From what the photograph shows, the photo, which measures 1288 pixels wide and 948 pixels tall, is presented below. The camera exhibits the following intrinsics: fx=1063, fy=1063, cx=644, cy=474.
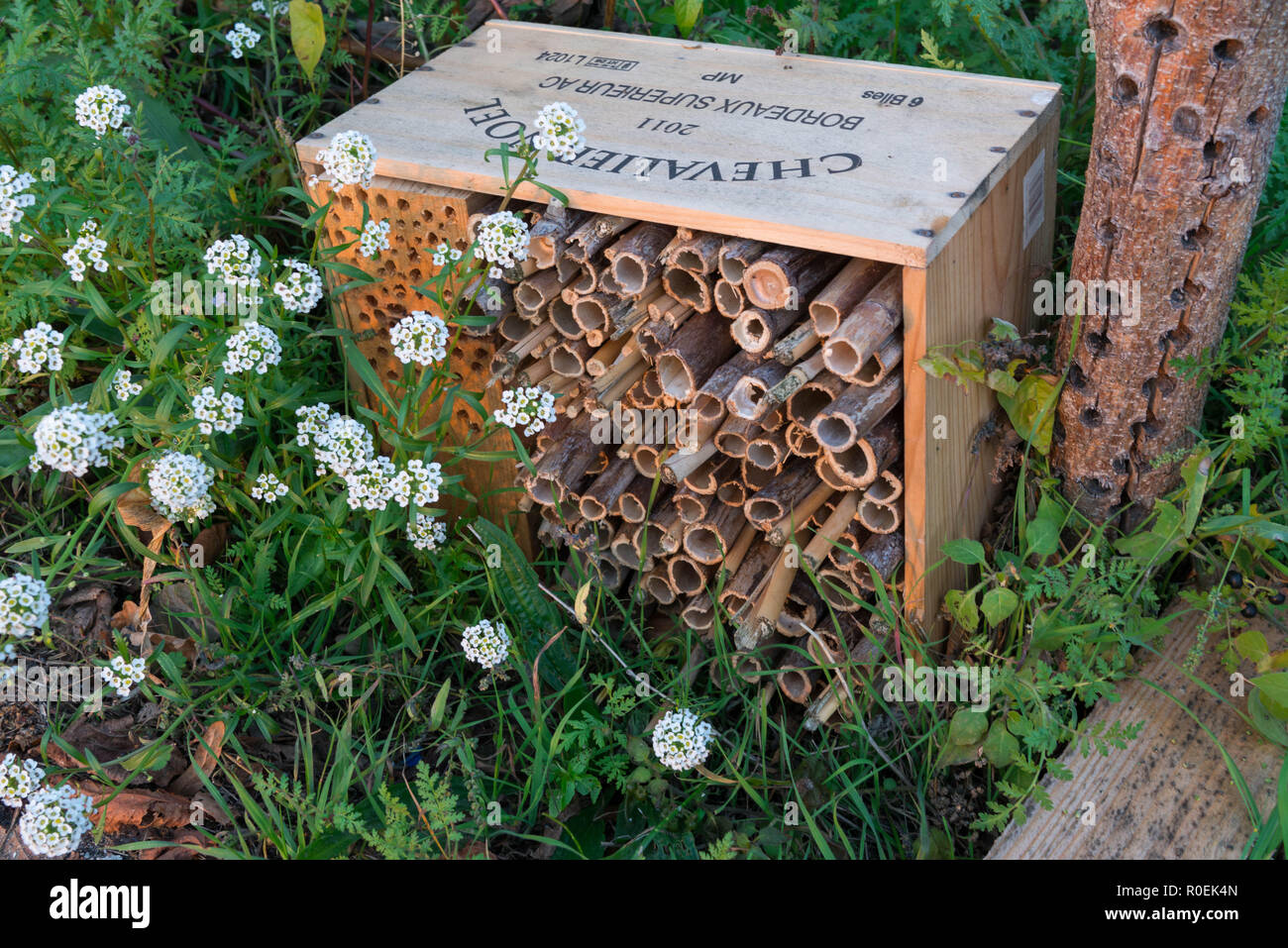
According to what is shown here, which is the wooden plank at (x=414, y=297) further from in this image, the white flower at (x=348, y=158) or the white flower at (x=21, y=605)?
the white flower at (x=21, y=605)

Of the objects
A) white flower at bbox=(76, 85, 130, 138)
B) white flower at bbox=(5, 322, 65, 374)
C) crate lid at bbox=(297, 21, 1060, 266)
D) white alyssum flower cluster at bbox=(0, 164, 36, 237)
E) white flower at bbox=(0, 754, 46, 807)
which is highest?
white flower at bbox=(76, 85, 130, 138)

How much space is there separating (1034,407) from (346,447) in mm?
1519

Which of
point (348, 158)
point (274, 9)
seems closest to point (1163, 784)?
point (348, 158)

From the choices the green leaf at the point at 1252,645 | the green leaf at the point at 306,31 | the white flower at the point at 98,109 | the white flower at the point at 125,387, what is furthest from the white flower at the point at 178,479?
the green leaf at the point at 1252,645

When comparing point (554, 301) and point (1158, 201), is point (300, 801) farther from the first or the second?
point (1158, 201)

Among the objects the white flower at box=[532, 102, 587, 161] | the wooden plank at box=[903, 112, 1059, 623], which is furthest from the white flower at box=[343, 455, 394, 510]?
the wooden plank at box=[903, 112, 1059, 623]

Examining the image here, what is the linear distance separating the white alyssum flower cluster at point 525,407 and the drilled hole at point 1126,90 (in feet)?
4.20

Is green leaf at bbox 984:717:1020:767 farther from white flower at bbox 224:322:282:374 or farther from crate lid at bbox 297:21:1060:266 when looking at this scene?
white flower at bbox 224:322:282:374

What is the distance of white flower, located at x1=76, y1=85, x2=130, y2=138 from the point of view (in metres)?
2.23

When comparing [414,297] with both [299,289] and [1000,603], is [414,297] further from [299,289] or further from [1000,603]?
[1000,603]

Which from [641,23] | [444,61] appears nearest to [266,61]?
[444,61]

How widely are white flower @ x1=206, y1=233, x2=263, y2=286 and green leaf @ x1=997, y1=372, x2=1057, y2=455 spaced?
167 cm
